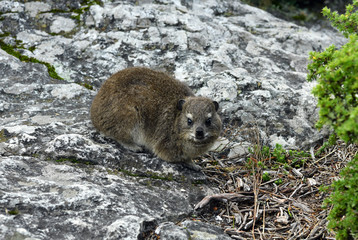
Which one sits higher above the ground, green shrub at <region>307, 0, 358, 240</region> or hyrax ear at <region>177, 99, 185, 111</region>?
green shrub at <region>307, 0, 358, 240</region>

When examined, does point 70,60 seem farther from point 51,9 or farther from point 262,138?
point 262,138

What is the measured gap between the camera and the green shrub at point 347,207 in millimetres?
3189

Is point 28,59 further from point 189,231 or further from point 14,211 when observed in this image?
point 189,231

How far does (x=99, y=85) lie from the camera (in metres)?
6.96

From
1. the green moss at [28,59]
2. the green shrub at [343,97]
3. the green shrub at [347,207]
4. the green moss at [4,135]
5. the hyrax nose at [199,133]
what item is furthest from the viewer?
the green moss at [28,59]

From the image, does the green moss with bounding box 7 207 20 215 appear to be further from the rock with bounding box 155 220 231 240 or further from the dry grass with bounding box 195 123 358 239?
the dry grass with bounding box 195 123 358 239

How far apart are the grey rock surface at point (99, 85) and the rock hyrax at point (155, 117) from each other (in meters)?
0.29

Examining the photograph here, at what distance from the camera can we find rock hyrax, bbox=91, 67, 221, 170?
18.5 feet

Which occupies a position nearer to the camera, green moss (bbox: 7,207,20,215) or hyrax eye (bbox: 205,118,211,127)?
green moss (bbox: 7,207,20,215)

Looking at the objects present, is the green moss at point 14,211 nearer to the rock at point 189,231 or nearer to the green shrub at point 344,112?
the rock at point 189,231

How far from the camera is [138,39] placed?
24.9 feet

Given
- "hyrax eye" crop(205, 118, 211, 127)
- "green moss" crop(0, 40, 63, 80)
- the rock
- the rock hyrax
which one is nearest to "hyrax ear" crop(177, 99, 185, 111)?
the rock hyrax

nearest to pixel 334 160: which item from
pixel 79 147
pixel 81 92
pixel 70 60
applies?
pixel 79 147

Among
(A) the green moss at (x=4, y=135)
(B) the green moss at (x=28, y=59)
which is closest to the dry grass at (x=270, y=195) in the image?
(A) the green moss at (x=4, y=135)
